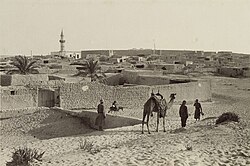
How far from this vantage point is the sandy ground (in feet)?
27.3

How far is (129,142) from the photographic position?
10.6 m

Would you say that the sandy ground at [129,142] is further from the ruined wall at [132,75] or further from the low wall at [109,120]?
the ruined wall at [132,75]

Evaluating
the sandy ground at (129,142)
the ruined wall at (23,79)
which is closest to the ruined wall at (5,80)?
the ruined wall at (23,79)

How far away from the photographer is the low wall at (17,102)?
17.7 metres

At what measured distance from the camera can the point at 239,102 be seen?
907 inches

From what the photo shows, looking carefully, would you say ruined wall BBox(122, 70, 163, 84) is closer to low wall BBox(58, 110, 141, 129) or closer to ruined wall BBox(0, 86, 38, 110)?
ruined wall BBox(0, 86, 38, 110)

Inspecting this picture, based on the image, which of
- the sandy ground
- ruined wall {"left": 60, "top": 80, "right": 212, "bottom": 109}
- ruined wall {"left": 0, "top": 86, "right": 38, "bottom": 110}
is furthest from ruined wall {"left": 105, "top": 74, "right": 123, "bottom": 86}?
ruined wall {"left": 0, "top": 86, "right": 38, "bottom": 110}

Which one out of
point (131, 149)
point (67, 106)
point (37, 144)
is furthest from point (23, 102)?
point (131, 149)

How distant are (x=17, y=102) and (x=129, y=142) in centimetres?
878

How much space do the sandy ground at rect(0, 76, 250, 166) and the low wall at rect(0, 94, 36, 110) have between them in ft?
3.36

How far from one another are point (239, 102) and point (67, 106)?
9.94 meters

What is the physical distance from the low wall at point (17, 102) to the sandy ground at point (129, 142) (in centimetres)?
102

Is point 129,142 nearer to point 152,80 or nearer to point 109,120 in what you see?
point 109,120

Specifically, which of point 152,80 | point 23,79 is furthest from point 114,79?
point 23,79
